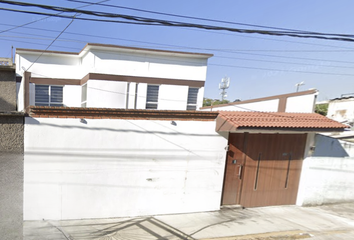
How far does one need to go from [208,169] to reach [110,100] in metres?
6.27

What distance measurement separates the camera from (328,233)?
427 cm

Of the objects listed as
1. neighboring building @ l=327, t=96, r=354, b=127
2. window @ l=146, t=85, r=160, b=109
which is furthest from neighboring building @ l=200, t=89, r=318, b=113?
neighboring building @ l=327, t=96, r=354, b=127

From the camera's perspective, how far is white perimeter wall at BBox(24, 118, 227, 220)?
3.79 metres

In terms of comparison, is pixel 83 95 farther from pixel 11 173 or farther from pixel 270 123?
pixel 270 123

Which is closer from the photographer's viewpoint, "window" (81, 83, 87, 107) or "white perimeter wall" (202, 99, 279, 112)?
"white perimeter wall" (202, 99, 279, 112)

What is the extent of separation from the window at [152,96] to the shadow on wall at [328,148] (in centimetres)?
705

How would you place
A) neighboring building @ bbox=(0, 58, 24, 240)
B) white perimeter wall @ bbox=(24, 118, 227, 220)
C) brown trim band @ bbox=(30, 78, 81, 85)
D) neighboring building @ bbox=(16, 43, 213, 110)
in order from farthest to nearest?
brown trim band @ bbox=(30, 78, 81, 85), neighboring building @ bbox=(16, 43, 213, 110), white perimeter wall @ bbox=(24, 118, 227, 220), neighboring building @ bbox=(0, 58, 24, 240)

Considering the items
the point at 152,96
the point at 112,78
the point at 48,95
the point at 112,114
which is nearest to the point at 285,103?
the point at 152,96

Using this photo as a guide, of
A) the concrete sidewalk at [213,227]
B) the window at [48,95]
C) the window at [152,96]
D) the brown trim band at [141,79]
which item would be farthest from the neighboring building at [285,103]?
the window at [48,95]

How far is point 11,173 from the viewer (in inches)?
143

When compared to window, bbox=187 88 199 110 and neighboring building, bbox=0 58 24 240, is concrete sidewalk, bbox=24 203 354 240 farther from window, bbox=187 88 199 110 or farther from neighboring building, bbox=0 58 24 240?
window, bbox=187 88 199 110

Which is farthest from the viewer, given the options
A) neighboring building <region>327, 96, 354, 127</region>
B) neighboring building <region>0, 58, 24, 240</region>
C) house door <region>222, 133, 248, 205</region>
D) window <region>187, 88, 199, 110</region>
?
neighboring building <region>327, 96, 354, 127</region>

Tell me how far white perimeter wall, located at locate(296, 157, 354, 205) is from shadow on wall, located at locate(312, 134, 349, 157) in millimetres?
131

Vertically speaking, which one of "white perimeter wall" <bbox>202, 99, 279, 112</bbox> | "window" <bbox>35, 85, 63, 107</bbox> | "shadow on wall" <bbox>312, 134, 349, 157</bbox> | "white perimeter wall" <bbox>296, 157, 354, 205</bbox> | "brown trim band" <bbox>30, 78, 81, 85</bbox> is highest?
"brown trim band" <bbox>30, 78, 81, 85</bbox>
